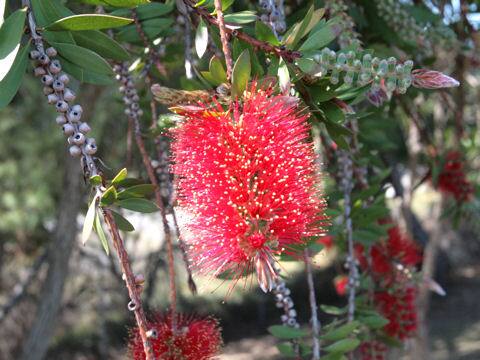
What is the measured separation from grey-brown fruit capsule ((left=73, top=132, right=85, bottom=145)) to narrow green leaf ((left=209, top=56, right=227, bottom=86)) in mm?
184

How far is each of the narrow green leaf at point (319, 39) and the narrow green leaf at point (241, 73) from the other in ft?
0.33

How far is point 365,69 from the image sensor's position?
77 cm

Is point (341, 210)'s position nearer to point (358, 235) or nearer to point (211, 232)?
point (358, 235)

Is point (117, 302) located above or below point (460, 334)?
above

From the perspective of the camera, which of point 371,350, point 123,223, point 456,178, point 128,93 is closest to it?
point 123,223

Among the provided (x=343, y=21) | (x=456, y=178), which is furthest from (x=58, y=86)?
(x=456, y=178)

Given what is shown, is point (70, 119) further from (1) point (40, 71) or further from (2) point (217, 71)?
(2) point (217, 71)

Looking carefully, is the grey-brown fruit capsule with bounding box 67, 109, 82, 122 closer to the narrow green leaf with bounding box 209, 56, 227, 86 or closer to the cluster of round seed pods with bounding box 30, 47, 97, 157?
the cluster of round seed pods with bounding box 30, 47, 97, 157

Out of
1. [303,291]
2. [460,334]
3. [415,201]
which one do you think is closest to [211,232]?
[460,334]

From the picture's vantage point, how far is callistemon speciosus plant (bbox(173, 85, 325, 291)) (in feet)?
2.33

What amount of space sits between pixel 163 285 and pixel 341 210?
356 centimetres

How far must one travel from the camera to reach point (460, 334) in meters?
5.51

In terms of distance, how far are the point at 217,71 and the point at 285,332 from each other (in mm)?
525

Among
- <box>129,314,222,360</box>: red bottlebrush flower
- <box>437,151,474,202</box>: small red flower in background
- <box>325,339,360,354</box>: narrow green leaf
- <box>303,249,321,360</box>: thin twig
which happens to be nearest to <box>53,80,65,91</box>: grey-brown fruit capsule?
<box>129,314,222,360</box>: red bottlebrush flower
